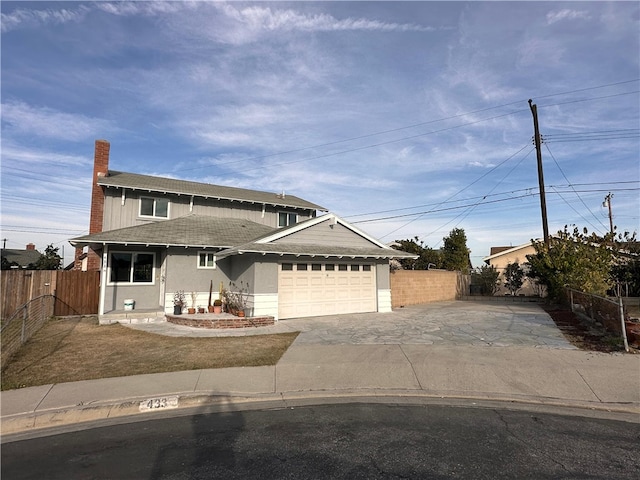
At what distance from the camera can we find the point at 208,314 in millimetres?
15711

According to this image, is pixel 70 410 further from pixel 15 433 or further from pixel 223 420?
pixel 223 420

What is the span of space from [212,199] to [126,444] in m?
18.3

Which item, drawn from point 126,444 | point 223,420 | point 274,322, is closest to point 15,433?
point 126,444

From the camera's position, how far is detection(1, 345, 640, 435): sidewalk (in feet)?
20.0

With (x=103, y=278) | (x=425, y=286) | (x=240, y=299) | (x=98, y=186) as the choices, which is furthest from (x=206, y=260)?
(x=425, y=286)

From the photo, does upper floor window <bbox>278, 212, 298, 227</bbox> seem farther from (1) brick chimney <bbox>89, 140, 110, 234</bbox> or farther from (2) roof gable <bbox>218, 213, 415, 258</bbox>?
(1) brick chimney <bbox>89, 140, 110, 234</bbox>

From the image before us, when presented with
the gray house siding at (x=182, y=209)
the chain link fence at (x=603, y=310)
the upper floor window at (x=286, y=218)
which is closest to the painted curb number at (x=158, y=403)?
the chain link fence at (x=603, y=310)

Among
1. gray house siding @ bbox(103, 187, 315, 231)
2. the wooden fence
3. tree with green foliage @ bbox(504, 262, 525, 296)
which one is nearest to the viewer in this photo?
the wooden fence

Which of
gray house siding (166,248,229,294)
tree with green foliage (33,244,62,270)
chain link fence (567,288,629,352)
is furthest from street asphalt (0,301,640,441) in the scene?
tree with green foliage (33,244,62,270)

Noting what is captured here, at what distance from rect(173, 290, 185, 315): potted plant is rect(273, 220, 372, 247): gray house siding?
5.00 meters

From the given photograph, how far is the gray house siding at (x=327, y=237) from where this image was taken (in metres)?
16.5

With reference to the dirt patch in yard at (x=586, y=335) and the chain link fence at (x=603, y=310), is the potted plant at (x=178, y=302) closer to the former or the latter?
the dirt patch in yard at (x=586, y=335)

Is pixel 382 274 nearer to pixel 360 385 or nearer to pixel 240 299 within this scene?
pixel 240 299

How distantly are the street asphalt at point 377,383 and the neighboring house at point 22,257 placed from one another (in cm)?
4513
